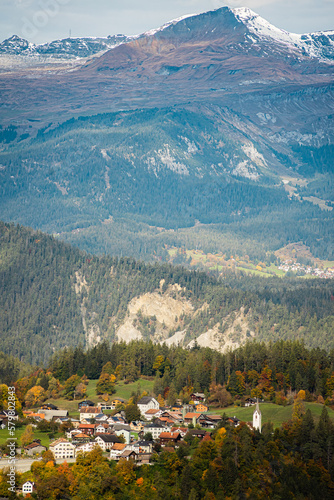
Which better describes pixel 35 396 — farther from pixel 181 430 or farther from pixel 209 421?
pixel 181 430

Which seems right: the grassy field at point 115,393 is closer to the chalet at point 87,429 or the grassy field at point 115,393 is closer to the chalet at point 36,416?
the chalet at point 36,416

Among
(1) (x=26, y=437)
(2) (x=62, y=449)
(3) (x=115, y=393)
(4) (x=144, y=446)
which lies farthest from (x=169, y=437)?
(3) (x=115, y=393)

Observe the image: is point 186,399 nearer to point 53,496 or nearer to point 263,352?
point 263,352

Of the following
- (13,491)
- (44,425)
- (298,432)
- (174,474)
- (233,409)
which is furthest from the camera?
(233,409)

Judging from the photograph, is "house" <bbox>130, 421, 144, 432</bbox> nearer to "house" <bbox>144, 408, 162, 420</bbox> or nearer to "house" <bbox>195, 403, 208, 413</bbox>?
"house" <bbox>144, 408, 162, 420</bbox>

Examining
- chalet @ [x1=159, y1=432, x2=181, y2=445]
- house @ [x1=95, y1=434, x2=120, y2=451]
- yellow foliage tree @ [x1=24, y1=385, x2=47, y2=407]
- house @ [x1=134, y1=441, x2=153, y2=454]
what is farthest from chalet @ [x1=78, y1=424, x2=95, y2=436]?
yellow foliage tree @ [x1=24, y1=385, x2=47, y2=407]

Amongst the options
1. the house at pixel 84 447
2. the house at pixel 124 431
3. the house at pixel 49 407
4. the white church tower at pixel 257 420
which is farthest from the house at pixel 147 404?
the house at pixel 84 447

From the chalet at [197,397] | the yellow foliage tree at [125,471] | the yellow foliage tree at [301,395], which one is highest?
the yellow foliage tree at [125,471]

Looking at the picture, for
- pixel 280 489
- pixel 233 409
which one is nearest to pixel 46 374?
pixel 233 409
